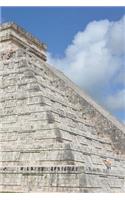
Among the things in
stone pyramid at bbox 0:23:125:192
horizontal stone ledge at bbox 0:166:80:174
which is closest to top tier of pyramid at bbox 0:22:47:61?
stone pyramid at bbox 0:23:125:192

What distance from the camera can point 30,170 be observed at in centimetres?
1047

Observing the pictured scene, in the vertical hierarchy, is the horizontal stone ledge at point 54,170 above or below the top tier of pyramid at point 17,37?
below

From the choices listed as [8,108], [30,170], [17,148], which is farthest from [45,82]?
[30,170]

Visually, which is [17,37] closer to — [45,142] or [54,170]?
[45,142]

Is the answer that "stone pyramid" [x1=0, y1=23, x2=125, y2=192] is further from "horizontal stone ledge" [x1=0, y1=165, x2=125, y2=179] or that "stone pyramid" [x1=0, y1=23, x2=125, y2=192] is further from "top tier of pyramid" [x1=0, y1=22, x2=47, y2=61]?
"top tier of pyramid" [x1=0, y1=22, x2=47, y2=61]

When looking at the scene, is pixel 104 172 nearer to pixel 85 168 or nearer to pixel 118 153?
pixel 85 168

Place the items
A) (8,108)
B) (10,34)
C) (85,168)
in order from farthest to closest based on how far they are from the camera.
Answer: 1. (10,34)
2. (8,108)
3. (85,168)

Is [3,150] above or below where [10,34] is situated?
below

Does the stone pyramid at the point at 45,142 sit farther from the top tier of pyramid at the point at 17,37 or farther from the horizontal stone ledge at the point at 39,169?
the top tier of pyramid at the point at 17,37

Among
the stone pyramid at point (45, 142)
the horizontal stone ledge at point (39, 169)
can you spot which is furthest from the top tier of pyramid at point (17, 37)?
the horizontal stone ledge at point (39, 169)

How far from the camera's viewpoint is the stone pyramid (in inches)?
400

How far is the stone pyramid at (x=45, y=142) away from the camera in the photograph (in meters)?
10.2

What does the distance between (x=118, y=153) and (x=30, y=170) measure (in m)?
5.86

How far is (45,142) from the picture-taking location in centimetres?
1109
